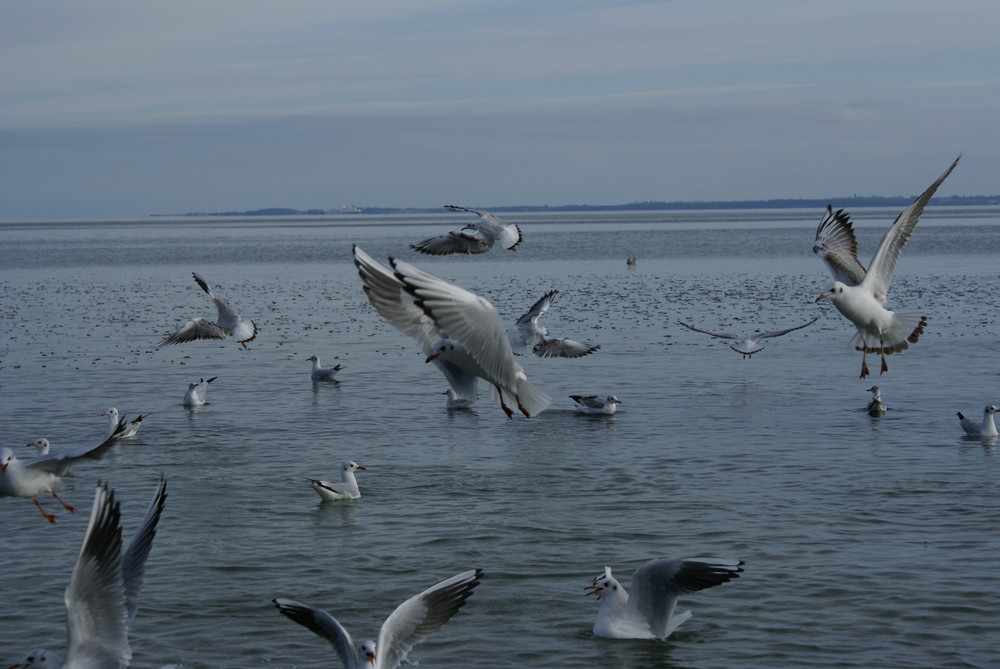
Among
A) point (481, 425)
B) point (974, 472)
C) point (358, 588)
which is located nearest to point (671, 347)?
point (481, 425)

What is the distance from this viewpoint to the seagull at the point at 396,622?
8.70 meters

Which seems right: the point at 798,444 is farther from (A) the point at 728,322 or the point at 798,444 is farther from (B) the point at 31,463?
(A) the point at 728,322

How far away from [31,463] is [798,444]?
11.6m

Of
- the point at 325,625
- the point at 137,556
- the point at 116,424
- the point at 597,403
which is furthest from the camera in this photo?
the point at 597,403

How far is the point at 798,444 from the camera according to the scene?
18.3m

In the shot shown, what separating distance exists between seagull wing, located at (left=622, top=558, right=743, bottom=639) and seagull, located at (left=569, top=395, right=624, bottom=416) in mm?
9992

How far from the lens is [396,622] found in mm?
8859

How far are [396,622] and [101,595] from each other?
2068 millimetres

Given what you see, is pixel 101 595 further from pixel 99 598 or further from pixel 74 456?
pixel 74 456

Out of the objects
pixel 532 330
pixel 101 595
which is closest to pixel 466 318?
pixel 101 595

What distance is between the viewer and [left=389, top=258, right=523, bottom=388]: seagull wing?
Result: 8.92 meters

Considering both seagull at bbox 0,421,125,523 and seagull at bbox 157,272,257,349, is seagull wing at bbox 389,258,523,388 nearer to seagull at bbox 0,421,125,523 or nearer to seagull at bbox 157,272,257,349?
seagull at bbox 0,421,125,523

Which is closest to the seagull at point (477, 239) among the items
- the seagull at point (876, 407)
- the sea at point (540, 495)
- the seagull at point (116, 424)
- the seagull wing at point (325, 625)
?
the sea at point (540, 495)

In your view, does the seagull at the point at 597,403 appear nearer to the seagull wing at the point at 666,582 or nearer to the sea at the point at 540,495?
the sea at the point at 540,495
